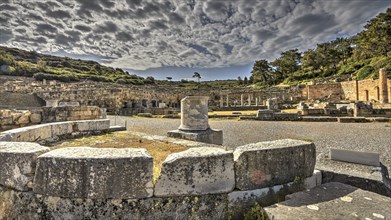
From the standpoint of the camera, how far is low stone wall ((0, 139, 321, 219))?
2.73 meters

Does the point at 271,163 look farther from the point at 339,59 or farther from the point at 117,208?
the point at 339,59

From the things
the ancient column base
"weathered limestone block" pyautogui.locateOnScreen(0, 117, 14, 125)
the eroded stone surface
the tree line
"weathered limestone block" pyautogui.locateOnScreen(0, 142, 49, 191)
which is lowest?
A: the eroded stone surface

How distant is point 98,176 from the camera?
8.91 feet

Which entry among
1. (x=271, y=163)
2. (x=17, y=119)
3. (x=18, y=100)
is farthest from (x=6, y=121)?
(x=18, y=100)

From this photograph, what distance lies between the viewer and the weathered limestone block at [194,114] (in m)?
8.78

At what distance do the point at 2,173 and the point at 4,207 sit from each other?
0.51m

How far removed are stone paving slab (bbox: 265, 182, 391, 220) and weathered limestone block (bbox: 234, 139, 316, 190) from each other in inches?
13.8

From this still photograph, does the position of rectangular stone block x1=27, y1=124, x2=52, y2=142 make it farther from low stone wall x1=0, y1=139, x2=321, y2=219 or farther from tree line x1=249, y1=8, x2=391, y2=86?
tree line x1=249, y1=8, x2=391, y2=86

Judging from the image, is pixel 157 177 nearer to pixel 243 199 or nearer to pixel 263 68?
pixel 243 199

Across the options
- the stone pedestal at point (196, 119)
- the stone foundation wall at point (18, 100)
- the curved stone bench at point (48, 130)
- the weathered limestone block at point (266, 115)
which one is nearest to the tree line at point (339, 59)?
the weathered limestone block at point (266, 115)

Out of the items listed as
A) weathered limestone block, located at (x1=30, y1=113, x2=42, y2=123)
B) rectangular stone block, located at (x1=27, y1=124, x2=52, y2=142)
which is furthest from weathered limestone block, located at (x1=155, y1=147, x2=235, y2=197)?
weathered limestone block, located at (x1=30, y1=113, x2=42, y2=123)

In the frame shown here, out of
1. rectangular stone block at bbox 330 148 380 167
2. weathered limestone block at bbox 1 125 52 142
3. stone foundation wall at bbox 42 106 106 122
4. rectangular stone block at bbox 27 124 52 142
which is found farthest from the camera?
stone foundation wall at bbox 42 106 106 122

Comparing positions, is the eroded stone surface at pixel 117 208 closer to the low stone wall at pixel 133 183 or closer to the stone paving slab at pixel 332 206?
the low stone wall at pixel 133 183

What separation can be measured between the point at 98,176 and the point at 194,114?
20.5 ft
